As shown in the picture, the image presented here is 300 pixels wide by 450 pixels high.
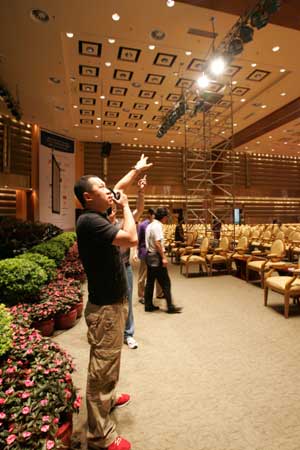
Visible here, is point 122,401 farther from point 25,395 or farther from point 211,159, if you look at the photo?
point 211,159

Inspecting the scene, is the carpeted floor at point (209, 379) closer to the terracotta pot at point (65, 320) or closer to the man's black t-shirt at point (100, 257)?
the terracotta pot at point (65, 320)

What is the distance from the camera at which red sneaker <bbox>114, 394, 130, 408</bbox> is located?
6.89 ft

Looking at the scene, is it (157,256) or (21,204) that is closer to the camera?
(157,256)

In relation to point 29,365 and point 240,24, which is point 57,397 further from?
point 240,24

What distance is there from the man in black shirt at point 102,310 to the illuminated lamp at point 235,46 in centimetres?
549

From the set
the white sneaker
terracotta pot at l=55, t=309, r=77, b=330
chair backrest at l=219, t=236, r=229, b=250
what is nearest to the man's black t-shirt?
the white sneaker

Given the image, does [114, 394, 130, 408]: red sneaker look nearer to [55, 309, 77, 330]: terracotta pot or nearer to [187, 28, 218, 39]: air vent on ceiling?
[55, 309, 77, 330]: terracotta pot

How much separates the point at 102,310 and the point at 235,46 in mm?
6012

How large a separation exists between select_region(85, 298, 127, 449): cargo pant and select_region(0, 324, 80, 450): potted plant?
0.14 m

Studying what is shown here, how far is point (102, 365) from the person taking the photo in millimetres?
1604

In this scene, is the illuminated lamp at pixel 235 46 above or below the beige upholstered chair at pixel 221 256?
above

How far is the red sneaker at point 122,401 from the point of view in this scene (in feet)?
6.89

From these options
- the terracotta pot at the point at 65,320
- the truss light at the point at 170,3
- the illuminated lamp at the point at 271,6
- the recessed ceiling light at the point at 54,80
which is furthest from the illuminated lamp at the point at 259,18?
the terracotta pot at the point at 65,320

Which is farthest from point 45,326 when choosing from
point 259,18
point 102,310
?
point 259,18
